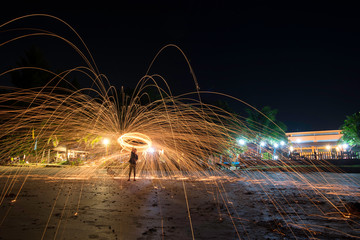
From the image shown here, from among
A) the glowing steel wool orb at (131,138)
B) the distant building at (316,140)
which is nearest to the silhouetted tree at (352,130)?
the distant building at (316,140)

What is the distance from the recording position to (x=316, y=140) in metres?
59.0

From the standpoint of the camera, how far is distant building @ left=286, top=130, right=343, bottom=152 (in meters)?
55.0

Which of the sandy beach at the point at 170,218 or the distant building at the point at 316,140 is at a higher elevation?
the distant building at the point at 316,140

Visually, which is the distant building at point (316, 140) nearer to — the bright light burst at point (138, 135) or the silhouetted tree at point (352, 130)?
the silhouetted tree at point (352, 130)

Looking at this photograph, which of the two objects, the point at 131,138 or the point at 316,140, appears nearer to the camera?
the point at 131,138

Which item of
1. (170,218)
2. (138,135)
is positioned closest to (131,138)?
(138,135)

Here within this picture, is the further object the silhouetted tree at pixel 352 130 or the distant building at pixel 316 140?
the distant building at pixel 316 140

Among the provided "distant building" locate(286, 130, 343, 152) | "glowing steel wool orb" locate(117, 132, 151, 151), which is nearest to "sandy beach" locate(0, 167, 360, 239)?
"glowing steel wool orb" locate(117, 132, 151, 151)

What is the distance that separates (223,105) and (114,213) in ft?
104

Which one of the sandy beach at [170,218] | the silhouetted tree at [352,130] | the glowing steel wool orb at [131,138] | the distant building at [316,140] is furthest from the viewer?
the distant building at [316,140]

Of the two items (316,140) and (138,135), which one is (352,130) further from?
(138,135)

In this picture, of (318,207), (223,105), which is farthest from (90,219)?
(223,105)

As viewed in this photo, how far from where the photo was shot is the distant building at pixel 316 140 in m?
55.0

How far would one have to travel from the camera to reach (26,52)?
4006cm
